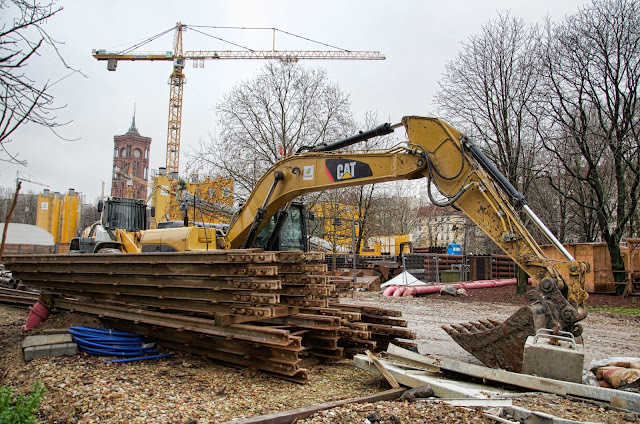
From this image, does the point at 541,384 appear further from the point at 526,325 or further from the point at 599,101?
the point at 599,101

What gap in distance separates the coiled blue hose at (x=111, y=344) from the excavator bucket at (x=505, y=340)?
4.35 meters

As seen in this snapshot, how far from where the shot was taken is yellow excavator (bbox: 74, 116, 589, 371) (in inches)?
223

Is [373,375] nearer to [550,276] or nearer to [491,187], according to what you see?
[550,276]

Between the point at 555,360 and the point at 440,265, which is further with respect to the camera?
the point at 440,265

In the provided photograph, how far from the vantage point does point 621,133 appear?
1567 cm

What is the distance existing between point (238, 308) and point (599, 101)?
51.9ft

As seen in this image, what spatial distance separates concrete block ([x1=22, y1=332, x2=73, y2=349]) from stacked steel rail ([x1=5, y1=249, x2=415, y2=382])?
77 cm

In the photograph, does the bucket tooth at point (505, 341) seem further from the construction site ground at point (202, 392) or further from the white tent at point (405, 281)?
the white tent at point (405, 281)

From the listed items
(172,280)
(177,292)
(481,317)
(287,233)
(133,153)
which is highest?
(133,153)

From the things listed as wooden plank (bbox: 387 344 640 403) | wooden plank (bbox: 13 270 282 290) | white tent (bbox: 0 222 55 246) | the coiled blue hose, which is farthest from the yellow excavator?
white tent (bbox: 0 222 55 246)

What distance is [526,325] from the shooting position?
5.56 meters

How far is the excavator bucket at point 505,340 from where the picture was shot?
18.3ft

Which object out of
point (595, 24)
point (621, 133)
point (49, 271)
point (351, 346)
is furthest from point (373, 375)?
point (595, 24)

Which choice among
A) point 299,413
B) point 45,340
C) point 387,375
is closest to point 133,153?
point 45,340
